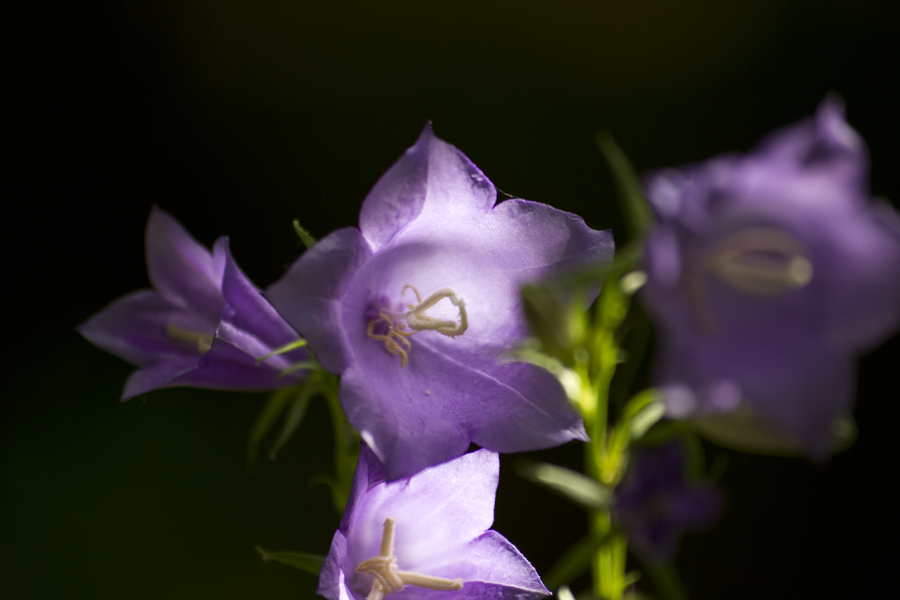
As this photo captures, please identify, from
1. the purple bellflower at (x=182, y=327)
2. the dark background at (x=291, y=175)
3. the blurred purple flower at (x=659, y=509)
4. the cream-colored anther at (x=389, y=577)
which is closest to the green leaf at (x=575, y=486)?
the blurred purple flower at (x=659, y=509)

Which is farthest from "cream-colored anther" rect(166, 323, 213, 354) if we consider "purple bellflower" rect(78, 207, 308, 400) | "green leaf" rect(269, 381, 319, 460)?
"green leaf" rect(269, 381, 319, 460)

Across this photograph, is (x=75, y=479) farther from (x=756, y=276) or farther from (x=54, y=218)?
(x=756, y=276)

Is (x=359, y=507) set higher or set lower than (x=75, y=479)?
higher

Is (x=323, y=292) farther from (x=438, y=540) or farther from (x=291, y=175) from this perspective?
(x=291, y=175)

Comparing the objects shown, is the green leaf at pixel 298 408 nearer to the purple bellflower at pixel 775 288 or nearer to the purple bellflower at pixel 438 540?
the purple bellflower at pixel 438 540

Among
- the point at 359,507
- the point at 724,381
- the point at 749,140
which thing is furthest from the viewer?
the point at 749,140

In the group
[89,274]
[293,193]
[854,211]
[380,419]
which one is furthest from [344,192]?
[854,211]
